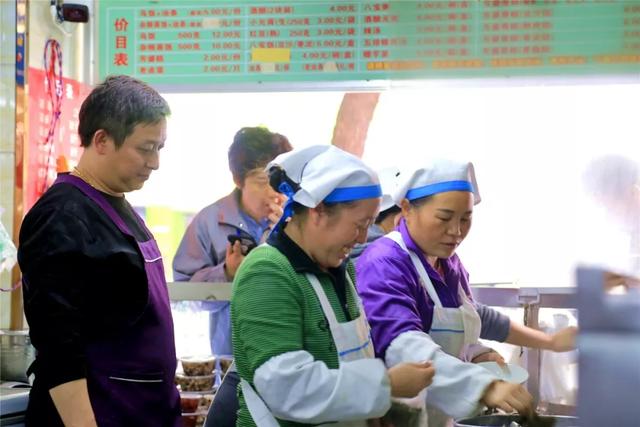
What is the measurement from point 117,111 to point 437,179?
728 millimetres

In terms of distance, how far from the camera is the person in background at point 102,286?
5.02 ft

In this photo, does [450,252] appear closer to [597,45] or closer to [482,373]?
[482,373]

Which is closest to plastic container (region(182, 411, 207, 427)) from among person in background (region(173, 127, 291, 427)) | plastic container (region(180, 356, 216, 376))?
plastic container (region(180, 356, 216, 376))

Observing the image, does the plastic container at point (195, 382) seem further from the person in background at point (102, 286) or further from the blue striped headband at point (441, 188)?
the blue striped headband at point (441, 188)

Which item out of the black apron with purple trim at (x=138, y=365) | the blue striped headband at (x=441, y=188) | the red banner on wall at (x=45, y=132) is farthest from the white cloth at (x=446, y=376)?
the red banner on wall at (x=45, y=132)

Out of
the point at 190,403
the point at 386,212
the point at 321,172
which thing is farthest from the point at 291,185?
the point at 190,403

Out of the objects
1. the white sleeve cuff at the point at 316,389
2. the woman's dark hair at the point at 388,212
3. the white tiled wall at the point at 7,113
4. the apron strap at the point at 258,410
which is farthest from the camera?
the white tiled wall at the point at 7,113

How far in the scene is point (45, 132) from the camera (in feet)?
9.45

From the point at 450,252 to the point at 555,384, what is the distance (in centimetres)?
76

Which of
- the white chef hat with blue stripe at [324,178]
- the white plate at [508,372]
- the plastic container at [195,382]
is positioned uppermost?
the white chef hat with blue stripe at [324,178]

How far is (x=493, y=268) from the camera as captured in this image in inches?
106

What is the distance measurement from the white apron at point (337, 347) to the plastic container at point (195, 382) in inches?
43.2

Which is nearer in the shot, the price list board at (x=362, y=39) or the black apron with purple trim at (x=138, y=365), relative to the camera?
the black apron with purple trim at (x=138, y=365)

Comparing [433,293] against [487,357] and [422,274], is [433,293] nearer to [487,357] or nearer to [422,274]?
[422,274]
